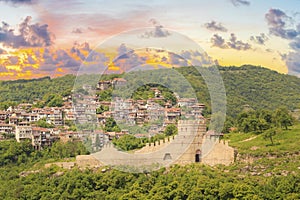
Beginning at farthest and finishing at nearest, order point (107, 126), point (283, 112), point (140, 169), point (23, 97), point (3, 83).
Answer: point (3, 83) → point (23, 97) → point (107, 126) → point (283, 112) → point (140, 169)

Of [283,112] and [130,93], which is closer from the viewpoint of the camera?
[283,112]

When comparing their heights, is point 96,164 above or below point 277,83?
below

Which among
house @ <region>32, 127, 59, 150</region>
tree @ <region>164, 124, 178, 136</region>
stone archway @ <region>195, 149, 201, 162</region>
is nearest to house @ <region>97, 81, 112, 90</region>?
house @ <region>32, 127, 59, 150</region>

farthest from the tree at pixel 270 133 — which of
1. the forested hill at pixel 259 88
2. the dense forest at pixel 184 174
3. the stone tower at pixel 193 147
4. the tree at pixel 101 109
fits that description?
the forested hill at pixel 259 88

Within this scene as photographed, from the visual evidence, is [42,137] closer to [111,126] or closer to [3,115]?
[111,126]

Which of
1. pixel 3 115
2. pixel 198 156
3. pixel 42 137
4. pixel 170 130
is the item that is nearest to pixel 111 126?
pixel 42 137

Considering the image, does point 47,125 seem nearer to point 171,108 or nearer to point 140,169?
point 171,108

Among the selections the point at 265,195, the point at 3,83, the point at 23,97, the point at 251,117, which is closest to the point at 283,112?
the point at 251,117
